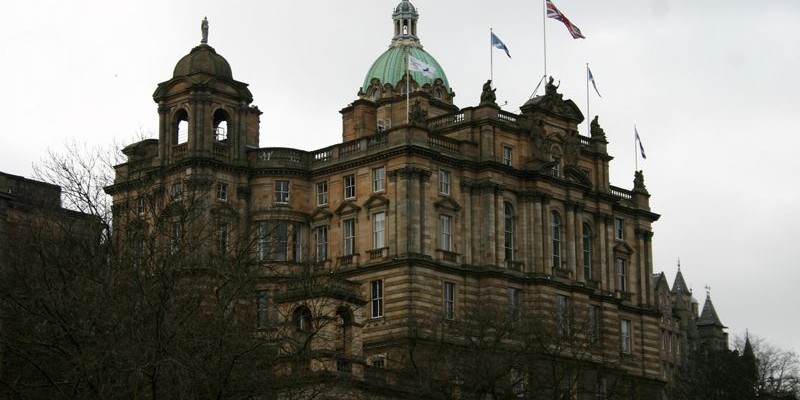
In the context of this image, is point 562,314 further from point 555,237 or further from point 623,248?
point 623,248

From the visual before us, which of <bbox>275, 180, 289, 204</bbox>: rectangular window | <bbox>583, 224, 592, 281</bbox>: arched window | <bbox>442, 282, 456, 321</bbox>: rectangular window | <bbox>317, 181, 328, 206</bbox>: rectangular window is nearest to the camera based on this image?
<bbox>442, 282, 456, 321</bbox>: rectangular window

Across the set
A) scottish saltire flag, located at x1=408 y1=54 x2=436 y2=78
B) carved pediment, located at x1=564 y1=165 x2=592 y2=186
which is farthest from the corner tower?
carved pediment, located at x1=564 y1=165 x2=592 y2=186

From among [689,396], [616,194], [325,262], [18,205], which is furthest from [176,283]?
[689,396]

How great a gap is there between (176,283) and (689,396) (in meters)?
83.2

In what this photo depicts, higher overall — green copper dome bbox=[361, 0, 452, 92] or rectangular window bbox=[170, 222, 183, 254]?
green copper dome bbox=[361, 0, 452, 92]

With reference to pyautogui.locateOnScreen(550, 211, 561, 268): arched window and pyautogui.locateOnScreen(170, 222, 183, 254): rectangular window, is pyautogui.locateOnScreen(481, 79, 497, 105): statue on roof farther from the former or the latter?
pyautogui.locateOnScreen(170, 222, 183, 254): rectangular window

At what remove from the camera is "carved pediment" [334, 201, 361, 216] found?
118 metres

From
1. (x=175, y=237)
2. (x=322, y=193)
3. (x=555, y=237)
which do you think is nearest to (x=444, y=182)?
(x=322, y=193)

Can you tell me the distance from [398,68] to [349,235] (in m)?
20.7

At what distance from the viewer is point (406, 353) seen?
109 metres

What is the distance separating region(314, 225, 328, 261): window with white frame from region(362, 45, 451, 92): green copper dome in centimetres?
1757

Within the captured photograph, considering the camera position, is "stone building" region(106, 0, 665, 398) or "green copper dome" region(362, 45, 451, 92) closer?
"stone building" region(106, 0, 665, 398)

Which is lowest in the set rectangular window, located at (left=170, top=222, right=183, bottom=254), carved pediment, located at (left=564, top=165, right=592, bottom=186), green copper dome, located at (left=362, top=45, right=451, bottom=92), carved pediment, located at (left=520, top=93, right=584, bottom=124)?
rectangular window, located at (left=170, top=222, right=183, bottom=254)

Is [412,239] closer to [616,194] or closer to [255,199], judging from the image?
[255,199]
